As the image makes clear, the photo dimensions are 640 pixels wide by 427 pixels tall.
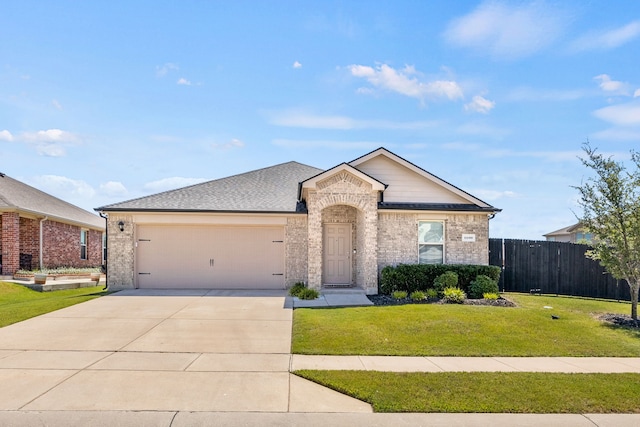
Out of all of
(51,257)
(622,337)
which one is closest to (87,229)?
(51,257)

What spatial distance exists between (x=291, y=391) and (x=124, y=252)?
11772 mm

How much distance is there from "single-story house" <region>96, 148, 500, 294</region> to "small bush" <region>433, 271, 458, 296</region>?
1.65 m

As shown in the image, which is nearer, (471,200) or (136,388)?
(136,388)

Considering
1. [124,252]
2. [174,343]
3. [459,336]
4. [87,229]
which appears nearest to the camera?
[174,343]

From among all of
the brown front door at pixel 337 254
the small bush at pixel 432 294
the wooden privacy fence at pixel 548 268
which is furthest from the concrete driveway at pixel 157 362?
the wooden privacy fence at pixel 548 268

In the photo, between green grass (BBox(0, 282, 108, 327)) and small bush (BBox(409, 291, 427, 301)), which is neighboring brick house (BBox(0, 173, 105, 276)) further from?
small bush (BBox(409, 291, 427, 301))

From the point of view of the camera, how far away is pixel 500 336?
369 inches

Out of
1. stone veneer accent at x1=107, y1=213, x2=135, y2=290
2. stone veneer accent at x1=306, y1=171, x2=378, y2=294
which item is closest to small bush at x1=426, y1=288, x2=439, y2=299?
stone veneer accent at x1=306, y1=171, x2=378, y2=294

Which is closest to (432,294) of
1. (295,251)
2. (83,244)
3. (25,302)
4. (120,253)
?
(295,251)

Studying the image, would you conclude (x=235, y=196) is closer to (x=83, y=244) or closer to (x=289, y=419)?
(x=289, y=419)

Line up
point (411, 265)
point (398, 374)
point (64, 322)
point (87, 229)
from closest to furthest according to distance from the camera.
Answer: point (398, 374)
point (64, 322)
point (411, 265)
point (87, 229)

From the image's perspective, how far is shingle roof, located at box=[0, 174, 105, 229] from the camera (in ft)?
62.5

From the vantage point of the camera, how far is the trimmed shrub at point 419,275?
1434cm

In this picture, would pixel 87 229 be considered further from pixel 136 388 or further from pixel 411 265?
pixel 136 388
